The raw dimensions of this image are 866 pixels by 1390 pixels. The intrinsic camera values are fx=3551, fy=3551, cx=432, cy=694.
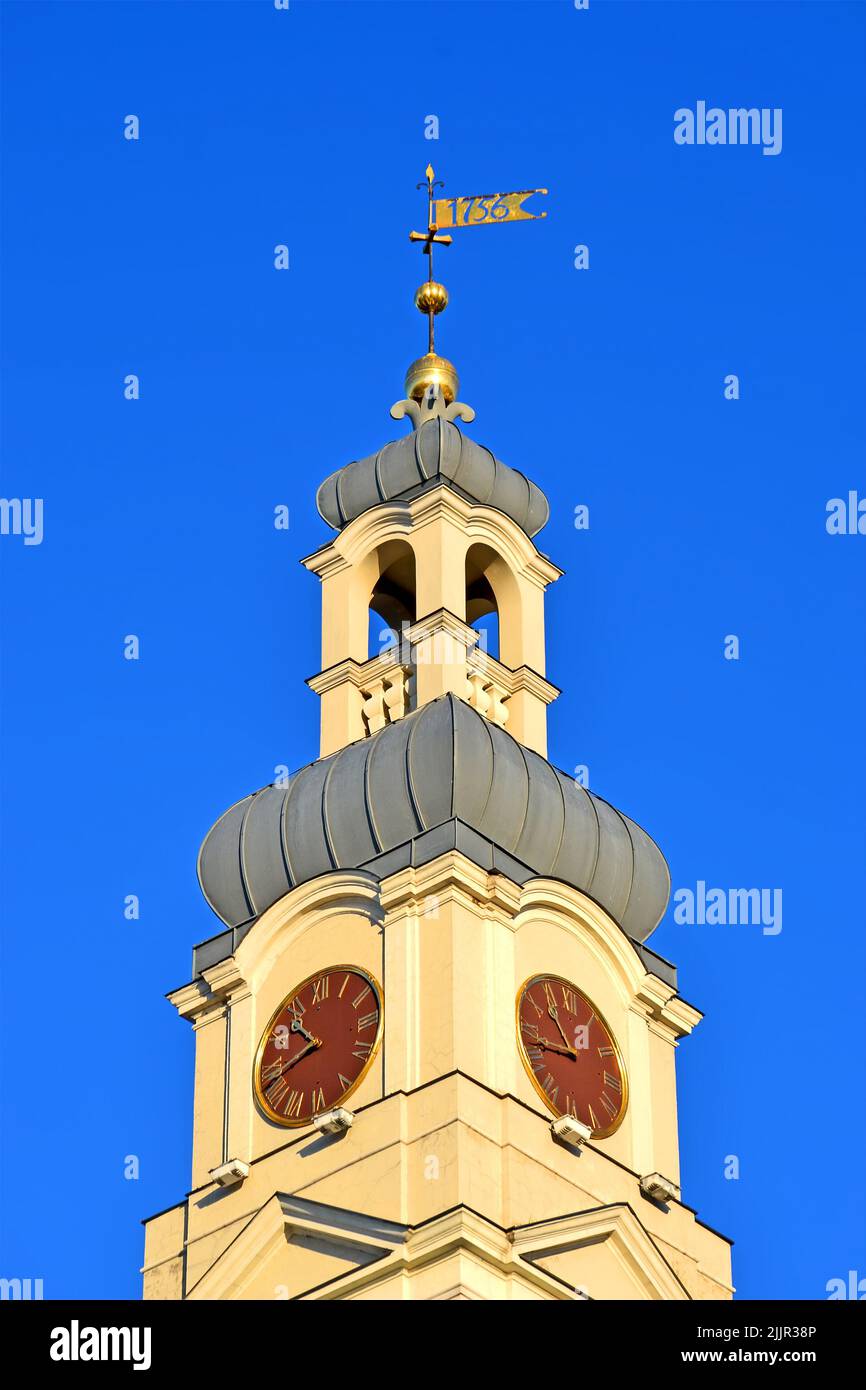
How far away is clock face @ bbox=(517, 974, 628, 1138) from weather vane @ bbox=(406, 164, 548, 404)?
35.9 feet

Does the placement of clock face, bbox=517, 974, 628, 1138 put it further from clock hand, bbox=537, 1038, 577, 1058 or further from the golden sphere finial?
the golden sphere finial

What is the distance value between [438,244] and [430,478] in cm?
463

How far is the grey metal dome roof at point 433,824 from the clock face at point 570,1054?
1.45 metres

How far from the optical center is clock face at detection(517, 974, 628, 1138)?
134 feet

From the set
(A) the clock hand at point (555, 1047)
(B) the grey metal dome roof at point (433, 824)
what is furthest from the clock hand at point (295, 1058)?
(A) the clock hand at point (555, 1047)

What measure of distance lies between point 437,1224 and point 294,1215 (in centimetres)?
225

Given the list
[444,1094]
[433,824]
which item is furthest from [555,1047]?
[433,824]

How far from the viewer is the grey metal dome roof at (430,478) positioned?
47.1m

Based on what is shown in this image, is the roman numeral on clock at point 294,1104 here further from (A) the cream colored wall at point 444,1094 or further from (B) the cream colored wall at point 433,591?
(B) the cream colored wall at point 433,591

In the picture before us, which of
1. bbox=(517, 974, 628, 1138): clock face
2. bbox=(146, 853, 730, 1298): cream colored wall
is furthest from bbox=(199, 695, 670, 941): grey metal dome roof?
bbox=(517, 974, 628, 1138): clock face

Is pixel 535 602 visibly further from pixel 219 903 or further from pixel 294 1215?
pixel 294 1215

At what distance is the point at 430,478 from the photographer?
46.8m

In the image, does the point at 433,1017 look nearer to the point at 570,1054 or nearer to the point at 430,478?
the point at 570,1054

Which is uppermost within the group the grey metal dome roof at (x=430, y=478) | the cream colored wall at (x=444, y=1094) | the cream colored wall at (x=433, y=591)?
the grey metal dome roof at (x=430, y=478)
